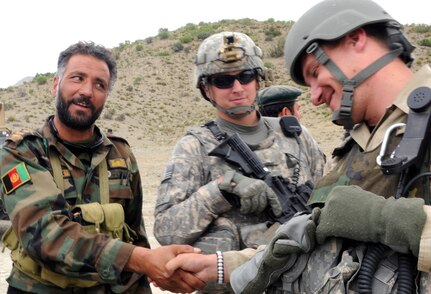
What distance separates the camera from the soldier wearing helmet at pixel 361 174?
1.72 meters

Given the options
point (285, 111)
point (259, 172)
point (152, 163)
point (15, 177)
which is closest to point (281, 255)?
point (259, 172)

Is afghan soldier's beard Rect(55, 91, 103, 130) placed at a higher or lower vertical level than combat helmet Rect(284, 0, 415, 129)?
lower

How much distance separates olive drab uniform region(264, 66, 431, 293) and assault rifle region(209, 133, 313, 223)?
0.91 meters

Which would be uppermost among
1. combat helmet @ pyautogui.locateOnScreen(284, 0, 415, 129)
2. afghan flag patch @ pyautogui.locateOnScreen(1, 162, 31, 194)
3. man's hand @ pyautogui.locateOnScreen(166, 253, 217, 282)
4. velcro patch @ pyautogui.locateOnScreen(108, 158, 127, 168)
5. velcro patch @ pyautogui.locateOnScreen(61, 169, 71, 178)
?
combat helmet @ pyautogui.locateOnScreen(284, 0, 415, 129)

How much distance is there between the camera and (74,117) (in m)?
3.06

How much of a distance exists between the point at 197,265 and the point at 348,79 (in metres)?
1.30

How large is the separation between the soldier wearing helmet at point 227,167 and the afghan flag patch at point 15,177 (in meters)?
0.71

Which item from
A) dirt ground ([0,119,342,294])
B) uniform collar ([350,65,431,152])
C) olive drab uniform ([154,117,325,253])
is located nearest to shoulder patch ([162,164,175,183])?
olive drab uniform ([154,117,325,253])

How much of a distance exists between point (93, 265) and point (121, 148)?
76 centimetres

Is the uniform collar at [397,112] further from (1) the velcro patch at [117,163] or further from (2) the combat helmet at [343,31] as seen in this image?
(1) the velcro patch at [117,163]

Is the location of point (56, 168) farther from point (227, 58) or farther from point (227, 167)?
Answer: point (227, 58)

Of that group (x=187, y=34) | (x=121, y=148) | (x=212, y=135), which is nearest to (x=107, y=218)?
(x=121, y=148)

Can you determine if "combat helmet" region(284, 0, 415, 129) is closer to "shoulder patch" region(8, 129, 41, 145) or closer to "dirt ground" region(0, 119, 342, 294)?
"shoulder patch" region(8, 129, 41, 145)

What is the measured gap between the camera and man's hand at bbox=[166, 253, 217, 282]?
2.85 meters
